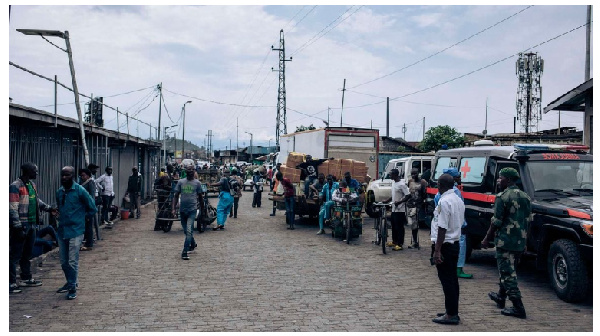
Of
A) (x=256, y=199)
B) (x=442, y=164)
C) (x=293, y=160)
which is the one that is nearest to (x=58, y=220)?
(x=442, y=164)

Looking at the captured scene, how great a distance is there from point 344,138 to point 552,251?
13011 millimetres

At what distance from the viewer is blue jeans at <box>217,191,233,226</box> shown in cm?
1515

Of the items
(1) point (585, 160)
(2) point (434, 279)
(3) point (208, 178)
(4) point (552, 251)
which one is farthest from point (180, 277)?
(3) point (208, 178)

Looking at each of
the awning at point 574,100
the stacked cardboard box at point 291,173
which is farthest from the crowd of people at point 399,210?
the awning at point 574,100

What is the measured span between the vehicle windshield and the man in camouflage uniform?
1.88 meters

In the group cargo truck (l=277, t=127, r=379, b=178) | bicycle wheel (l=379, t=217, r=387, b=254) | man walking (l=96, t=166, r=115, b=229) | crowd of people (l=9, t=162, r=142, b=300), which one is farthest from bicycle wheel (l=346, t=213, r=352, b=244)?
cargo truck (l=277, t=127, r=379, b=178)

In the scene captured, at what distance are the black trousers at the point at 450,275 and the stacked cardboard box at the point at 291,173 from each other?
10.3 meters

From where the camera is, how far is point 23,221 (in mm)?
7781

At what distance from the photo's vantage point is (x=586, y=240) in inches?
275

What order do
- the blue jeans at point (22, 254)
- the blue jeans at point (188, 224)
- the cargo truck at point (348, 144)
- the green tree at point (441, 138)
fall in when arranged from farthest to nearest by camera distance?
1. the green tree at point (441, 138)
2. the cargo truck at point (348, 144)
3. the blue jeans at point (188, 224)
4. the blue jeans at point (22, 254)

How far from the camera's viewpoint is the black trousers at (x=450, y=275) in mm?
6227

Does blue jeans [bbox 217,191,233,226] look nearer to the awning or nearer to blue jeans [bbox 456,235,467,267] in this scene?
blue jeans [bbox 456,235,467,267]

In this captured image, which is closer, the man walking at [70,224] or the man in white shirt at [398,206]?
the man walking at [70,224]

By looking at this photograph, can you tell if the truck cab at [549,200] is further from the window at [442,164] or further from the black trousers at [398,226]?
the black trousers at [398,226]
